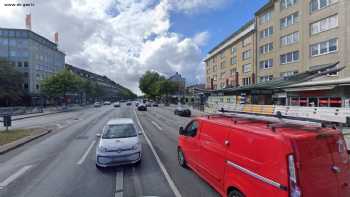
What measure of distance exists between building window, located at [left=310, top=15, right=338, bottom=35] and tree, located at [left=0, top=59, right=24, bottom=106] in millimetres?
58213

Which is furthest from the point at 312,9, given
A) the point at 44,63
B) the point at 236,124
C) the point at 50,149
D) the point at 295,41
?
the point at 44,63

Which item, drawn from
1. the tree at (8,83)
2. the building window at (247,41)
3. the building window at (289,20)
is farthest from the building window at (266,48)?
the tree at (8,83)

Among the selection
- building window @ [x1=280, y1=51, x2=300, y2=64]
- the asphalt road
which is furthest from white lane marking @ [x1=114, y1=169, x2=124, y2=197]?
building window @ [x1=280, y1=51, x2=300, y2=64]

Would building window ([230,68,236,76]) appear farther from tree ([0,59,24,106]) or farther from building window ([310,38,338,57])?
tree ([0,59,24,106])

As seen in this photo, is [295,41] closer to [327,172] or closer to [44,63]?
[327,172]

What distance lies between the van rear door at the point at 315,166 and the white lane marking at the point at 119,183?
405 centimetres

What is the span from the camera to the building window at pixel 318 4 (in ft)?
Result: 80.8

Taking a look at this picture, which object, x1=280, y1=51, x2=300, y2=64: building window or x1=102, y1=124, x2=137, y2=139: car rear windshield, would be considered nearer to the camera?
x1=102, y1=124, x2=137, y2=139: car rear windshield

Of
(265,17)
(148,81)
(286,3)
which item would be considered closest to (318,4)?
(286,3)

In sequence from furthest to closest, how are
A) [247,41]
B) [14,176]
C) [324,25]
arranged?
[247,41] < [324,25] < [14,176]

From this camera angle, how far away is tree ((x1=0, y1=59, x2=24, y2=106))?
44938 millimetres

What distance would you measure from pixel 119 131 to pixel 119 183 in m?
2.70

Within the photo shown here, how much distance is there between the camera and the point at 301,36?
94.1 ft

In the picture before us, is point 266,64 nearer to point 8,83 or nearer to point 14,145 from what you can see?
point 14,145
